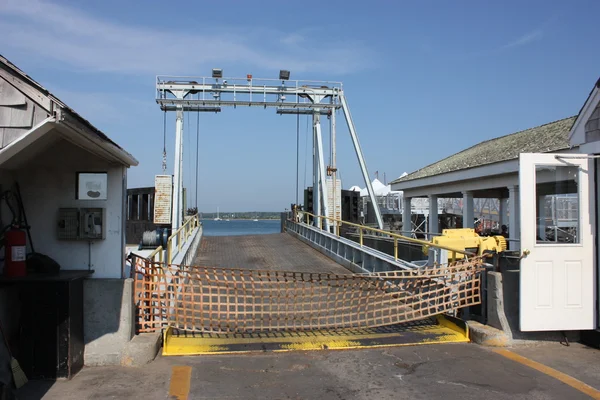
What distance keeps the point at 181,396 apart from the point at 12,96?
326 centimetres

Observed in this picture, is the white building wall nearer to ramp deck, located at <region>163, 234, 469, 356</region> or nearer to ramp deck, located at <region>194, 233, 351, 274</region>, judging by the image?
ramp deck, located at <region>163, 234, 469, 356</region>

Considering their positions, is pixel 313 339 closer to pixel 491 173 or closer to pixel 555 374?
pixel 555 374

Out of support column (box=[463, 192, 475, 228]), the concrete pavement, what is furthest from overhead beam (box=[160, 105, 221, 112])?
the concrete pavement

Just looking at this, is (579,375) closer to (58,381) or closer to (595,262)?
(595,262)

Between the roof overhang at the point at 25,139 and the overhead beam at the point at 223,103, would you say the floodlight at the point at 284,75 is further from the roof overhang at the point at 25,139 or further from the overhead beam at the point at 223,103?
the roof overhang at the point at 25,139

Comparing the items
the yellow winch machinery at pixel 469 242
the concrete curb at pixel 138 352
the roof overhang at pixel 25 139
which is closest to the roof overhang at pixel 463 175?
the yellow winch machinery at pixel 469 242

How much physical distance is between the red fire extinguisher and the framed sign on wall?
3.06 feet

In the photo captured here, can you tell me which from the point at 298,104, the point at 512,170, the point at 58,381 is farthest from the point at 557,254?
the point at 298,104

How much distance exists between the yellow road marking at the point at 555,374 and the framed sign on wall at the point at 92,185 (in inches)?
219

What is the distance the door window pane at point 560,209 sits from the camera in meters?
6.79

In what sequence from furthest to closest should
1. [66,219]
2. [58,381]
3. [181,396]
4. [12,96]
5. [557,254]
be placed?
1. [557,254]
2. [66,219]
3. [58,381]
4. [181,396]
5. [12,96]

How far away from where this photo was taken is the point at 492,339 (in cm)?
673

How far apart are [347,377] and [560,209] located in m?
4.11

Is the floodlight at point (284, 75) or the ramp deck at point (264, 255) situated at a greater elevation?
the floodlight at point (284, 75)
